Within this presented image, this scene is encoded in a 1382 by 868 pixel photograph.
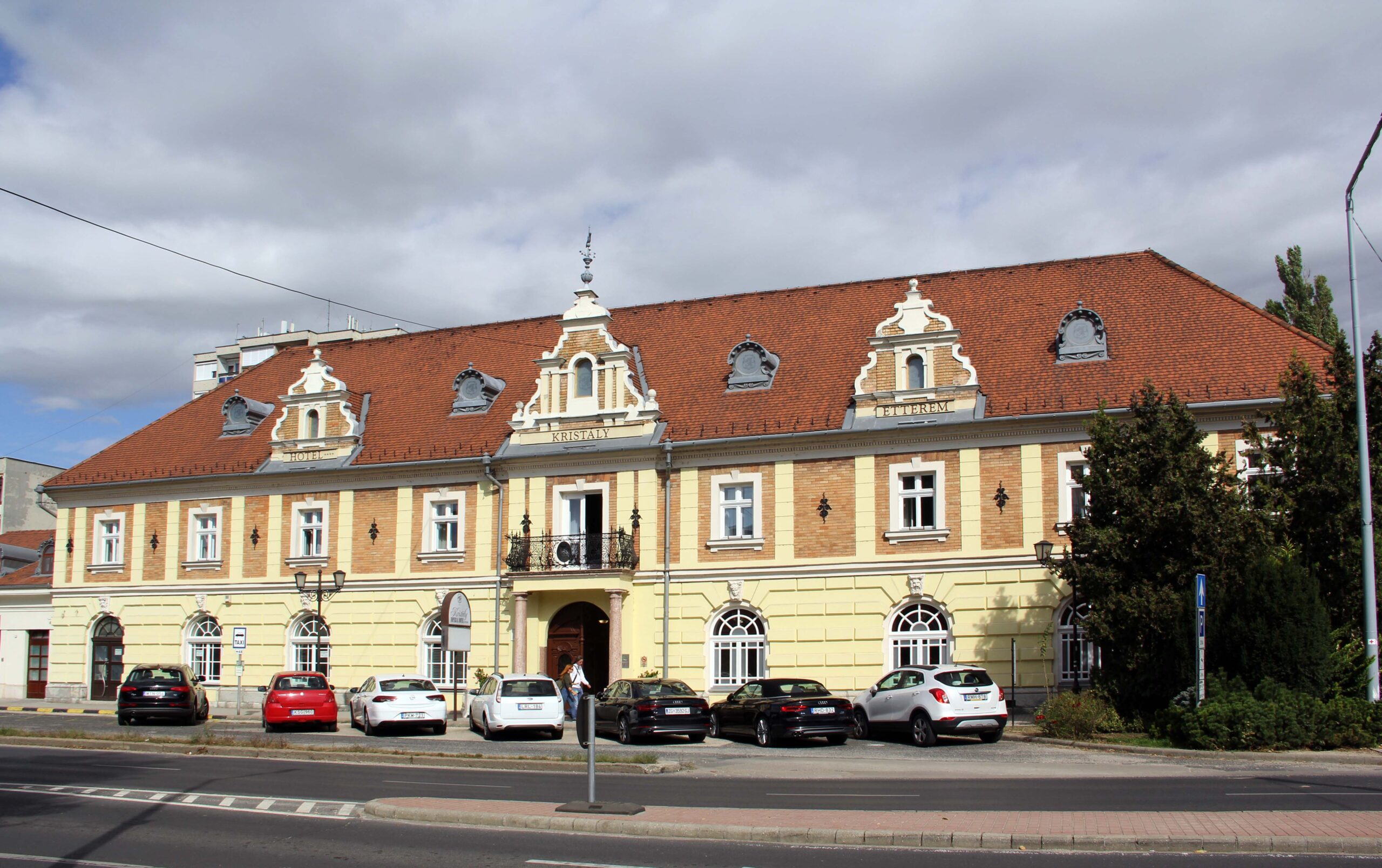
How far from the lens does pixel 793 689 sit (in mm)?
26500

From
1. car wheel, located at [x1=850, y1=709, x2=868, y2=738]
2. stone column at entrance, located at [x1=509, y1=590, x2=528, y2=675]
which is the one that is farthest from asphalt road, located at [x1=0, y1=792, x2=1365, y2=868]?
stone column at entrance, located at [x1=509, y1=590, x2=528, y2=675]

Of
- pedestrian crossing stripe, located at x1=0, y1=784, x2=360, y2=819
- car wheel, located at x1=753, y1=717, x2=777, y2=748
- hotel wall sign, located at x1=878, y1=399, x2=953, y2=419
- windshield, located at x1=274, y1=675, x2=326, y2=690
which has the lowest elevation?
car wheel, located at x1=753, y1=717, x2=777, y2=748

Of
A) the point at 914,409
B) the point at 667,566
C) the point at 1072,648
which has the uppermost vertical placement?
the point at 914,409

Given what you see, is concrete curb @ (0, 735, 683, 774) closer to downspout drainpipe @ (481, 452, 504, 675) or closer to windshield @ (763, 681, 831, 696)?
windshield @ (763, 681, 831, 696)

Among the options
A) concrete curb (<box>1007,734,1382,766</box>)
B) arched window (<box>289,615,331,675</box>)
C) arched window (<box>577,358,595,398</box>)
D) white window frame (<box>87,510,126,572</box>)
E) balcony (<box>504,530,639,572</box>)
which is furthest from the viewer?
white window frame (<box>87,510,126,572</box>)

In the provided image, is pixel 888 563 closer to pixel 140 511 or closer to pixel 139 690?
pixel 139 690

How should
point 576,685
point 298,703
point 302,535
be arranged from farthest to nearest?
point 302,535, point 576,685, point 298,703

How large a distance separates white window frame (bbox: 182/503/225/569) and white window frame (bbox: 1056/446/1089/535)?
973 inches

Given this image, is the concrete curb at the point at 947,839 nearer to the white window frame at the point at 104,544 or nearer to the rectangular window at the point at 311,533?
the rectangular window at the point at 311,533

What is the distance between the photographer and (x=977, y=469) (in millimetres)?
31078

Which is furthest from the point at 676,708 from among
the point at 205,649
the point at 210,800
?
the point at 205,649

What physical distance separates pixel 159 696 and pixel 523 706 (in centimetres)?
1013

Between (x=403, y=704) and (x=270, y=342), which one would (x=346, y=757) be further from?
(x=270, y=342)

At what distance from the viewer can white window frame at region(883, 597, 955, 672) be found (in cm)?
3098
